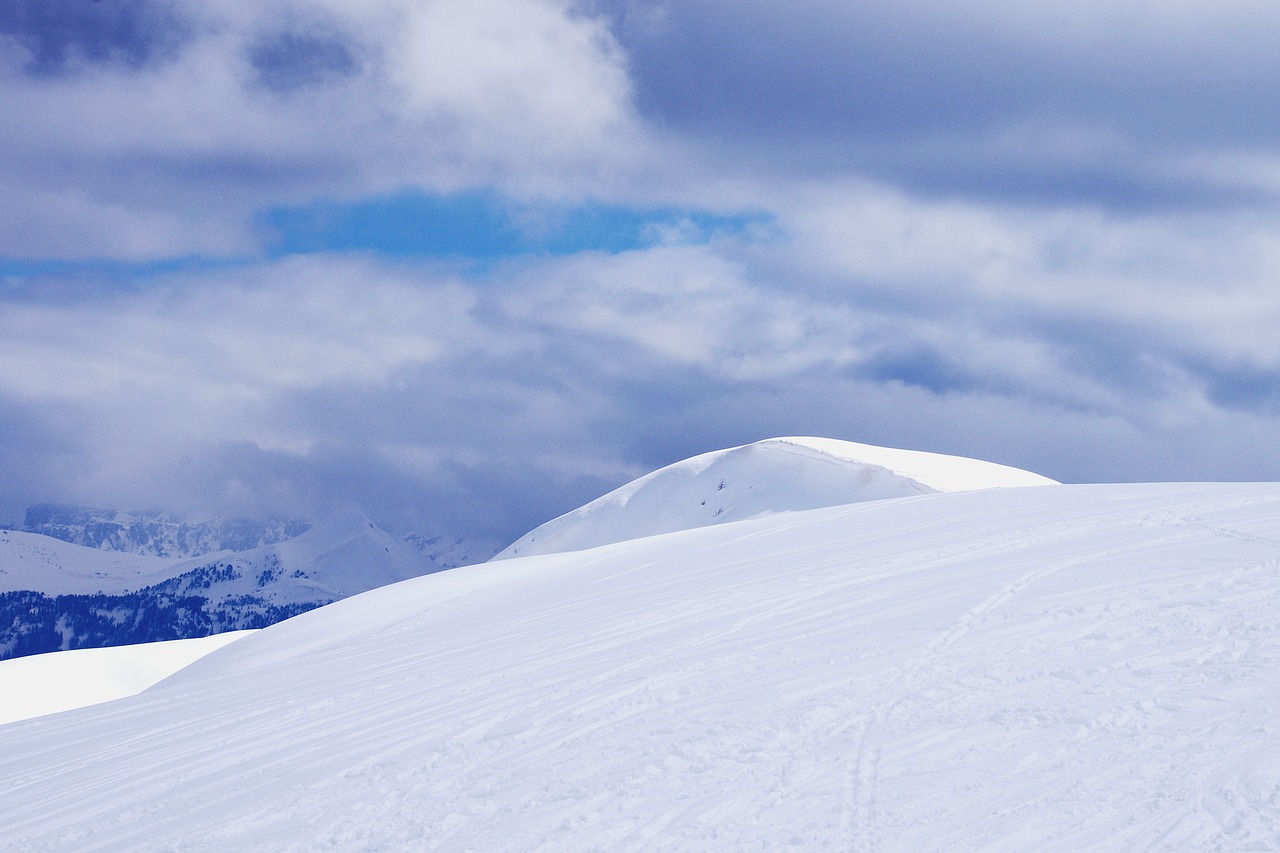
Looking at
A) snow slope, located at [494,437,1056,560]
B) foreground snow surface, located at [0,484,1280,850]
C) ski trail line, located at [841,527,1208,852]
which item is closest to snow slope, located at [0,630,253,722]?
foreground snow surface, located at [0,484,1280,850]

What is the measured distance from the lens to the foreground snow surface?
238 inches

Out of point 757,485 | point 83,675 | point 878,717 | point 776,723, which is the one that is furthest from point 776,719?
point 757,485

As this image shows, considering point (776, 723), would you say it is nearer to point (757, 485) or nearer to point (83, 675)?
point (83, 675)

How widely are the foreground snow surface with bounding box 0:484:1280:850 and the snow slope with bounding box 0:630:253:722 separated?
1650cm

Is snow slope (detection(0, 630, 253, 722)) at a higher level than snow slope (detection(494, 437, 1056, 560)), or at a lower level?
lower

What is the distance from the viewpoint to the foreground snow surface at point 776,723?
604 centimetres

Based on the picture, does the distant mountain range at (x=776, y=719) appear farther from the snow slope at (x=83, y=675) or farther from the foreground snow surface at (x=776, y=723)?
the snow slope at (x=83, y=675)

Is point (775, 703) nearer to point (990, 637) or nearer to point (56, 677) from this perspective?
point (990, 637)

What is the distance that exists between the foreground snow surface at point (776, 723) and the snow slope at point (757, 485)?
111 ft

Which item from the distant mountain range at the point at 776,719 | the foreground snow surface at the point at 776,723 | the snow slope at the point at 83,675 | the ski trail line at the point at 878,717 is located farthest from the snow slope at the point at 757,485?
the ski trail line at the point at 878,717

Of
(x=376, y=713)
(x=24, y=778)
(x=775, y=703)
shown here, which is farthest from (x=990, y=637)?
(x=24, y=778)

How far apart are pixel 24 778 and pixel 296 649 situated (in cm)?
703

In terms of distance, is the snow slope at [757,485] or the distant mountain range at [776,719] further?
the snow slope at [757,485]

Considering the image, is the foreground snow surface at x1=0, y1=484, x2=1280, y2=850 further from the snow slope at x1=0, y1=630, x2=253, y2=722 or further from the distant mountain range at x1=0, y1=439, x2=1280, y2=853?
the snow slope at x1=0, y1=630, x2=253, y2=722
